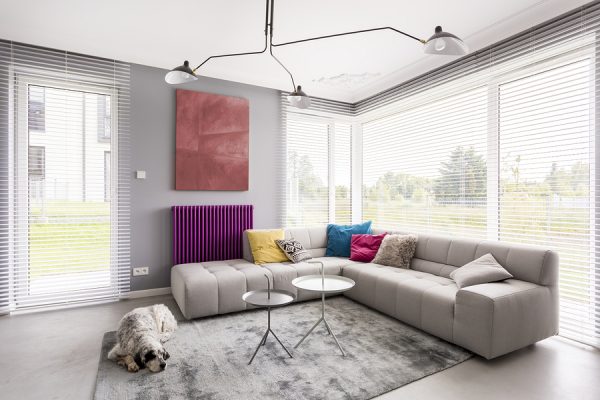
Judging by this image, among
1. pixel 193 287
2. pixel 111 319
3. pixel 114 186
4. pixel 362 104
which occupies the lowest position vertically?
pixel 111 319

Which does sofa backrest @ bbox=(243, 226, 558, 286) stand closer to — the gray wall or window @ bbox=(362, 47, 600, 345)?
window @ bbox=(362, 47, 600, 345)

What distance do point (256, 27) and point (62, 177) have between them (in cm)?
253

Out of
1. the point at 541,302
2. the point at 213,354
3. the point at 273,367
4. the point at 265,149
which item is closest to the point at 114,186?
the point at 265,149

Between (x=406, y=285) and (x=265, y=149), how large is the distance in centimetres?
259

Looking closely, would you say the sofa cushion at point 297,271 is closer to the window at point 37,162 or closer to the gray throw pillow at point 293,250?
the gray throw pillow at point 293,250

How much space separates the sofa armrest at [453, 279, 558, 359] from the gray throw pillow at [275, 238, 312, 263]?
1.85 m

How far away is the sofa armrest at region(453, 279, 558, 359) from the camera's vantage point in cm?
232

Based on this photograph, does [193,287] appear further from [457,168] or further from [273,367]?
[457,168]

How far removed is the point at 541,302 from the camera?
2.53 metres

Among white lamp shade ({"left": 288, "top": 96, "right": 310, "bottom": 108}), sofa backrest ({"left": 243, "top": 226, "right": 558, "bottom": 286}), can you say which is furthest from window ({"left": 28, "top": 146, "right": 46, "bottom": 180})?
white lamp shade ({"left": 288, "top": 96, "right": 310, "bottom": 108})

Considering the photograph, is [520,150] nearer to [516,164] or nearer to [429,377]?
[516,164]

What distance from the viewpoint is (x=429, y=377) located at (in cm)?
215

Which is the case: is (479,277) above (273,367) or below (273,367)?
above

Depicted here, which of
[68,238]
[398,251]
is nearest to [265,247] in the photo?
[398,251]
